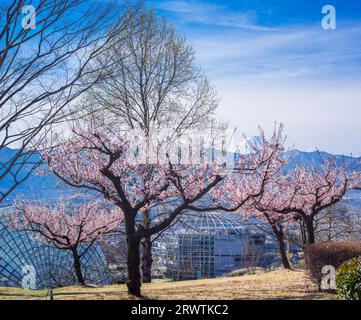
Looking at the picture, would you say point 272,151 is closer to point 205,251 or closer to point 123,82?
point 123,82

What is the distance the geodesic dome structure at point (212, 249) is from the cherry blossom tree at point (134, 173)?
1163 centimetres

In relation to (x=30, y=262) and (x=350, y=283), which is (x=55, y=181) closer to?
(x=350, y=283)

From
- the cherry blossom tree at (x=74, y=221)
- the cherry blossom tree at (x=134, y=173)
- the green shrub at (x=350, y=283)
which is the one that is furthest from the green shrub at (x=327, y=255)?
the cherry blossom tree at (x=74, y=221)

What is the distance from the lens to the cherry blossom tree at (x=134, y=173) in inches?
333

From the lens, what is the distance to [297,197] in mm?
13953

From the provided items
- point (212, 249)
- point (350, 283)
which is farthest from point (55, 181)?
point (212, 249)

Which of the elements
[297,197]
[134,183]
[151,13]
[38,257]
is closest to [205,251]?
[38,257]

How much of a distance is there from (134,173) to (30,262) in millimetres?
13378

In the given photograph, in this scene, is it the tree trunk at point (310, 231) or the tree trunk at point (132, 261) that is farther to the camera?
the tree trunk at point (310, 231)

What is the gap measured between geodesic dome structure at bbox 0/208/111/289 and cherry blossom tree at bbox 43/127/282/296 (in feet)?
34.9

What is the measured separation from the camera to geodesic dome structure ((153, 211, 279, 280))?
21.7 m

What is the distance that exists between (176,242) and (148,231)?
15768 millimetres

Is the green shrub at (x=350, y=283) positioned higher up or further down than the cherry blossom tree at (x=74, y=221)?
further down

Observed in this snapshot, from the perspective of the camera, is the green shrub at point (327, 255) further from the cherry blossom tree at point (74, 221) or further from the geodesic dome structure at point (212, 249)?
the geodesic dome structure at point (212, 249)
